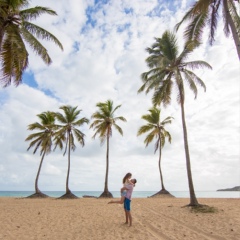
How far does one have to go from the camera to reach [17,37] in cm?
1338

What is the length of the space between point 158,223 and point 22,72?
10.9m

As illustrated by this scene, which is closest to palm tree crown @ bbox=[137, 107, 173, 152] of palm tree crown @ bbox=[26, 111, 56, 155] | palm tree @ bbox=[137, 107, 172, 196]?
palm tree @ bbox=[137, 107, 172, 196]

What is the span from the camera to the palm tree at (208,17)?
11638mm

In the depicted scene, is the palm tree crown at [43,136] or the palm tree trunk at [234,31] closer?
the palm tree trunk at [234,31]

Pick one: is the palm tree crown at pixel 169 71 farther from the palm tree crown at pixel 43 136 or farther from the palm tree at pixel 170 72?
the palm tree crown at pixel 43 136

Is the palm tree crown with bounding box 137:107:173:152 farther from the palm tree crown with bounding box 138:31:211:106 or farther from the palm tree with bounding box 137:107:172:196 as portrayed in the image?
the palm tree crown with bounding box 138:31:211:106

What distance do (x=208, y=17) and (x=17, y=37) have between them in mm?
10115

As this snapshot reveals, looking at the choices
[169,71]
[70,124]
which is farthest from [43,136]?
[169,71]

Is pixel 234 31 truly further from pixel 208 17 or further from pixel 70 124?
pixel 70 124

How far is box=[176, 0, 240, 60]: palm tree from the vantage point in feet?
38.2

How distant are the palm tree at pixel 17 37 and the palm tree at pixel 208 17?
7.70m

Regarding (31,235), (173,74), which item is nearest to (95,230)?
(31,235)

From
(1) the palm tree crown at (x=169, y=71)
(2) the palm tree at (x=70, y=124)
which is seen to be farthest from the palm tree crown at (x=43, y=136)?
(1) the palm tree crown at (x=169, y=71)

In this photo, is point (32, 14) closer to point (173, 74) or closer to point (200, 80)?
point (173, 74)
